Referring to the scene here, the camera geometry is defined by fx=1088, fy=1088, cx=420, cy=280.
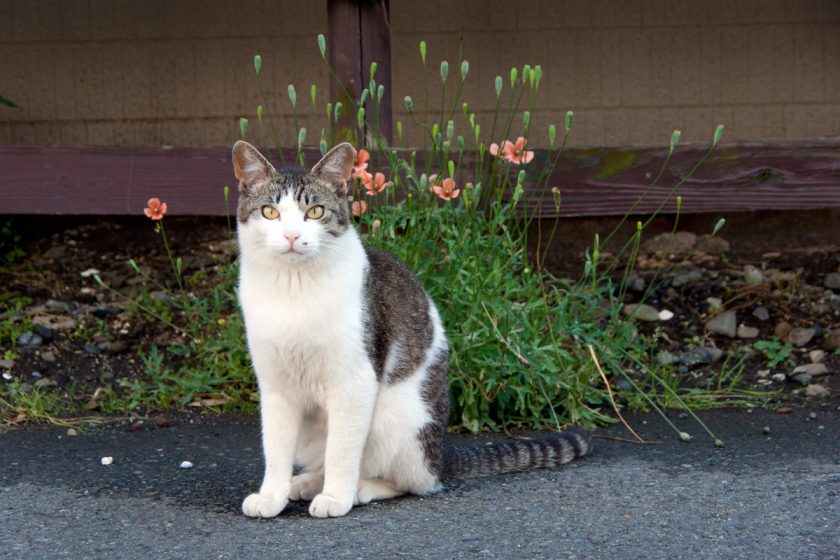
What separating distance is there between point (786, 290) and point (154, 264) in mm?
3916

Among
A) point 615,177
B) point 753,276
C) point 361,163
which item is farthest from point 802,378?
point 361,163

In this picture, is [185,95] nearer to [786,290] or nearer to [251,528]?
[786,290]

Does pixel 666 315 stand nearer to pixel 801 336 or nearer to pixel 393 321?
pixel 801 336

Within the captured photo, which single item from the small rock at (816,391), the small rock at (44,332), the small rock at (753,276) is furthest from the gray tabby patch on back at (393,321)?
the small rock at (753,276)

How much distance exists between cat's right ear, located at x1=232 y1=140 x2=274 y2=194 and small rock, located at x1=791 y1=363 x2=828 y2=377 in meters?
3.14

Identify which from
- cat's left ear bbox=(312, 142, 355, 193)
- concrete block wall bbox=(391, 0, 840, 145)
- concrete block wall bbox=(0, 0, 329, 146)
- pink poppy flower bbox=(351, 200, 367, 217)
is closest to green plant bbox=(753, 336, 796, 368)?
concrete block wall bbox=(391, 0, 840, 145)

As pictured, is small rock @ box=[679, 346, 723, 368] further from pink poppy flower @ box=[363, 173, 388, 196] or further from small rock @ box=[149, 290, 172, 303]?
small rock @ box=[149, 290, 172, 303]

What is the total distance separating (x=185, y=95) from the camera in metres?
7.59

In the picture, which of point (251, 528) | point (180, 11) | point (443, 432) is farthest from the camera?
point (180, 11)

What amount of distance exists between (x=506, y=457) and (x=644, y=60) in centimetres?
425

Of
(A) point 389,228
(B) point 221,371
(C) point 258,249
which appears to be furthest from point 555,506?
(B) point 221,371

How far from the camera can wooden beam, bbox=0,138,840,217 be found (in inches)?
216

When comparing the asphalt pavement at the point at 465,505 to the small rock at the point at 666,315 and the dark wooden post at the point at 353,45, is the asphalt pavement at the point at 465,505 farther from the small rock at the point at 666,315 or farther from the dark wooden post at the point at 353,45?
the dark wooden post at the point at 353,45

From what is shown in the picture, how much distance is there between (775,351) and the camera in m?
5.74
